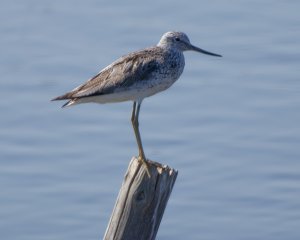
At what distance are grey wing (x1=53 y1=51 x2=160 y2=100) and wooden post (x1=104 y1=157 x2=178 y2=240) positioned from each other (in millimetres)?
1418

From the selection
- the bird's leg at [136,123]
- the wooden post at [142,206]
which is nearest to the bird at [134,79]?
the bird's leg at [136,123]

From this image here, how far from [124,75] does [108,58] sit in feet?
16.5

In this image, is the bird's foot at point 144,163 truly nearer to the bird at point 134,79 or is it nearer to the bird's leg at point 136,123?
the bird's leg at point 136,123

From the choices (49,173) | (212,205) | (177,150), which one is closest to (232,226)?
(212,205)

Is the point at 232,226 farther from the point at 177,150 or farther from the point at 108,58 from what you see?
the point at 108,58

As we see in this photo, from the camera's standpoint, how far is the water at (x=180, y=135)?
12992 mm

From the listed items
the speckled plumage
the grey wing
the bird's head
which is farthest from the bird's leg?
the bird's head

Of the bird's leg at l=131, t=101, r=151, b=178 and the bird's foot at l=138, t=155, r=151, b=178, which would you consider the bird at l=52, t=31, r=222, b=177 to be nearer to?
the bird's leg at l=131, t=101, r=151, b=178

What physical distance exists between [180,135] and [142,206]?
506 centimetres

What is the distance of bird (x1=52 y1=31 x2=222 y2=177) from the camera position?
10.3 meters

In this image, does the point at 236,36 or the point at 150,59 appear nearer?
the point at 150,59

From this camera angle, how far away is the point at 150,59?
10.8 m

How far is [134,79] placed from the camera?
418 inches

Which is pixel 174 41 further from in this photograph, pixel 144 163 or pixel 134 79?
pixel 144 163
